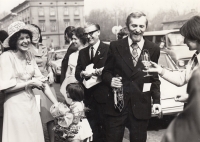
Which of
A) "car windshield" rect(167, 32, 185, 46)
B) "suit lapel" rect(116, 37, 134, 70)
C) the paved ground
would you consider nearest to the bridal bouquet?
"suit lapel" rect(116, 37, 134, 70)

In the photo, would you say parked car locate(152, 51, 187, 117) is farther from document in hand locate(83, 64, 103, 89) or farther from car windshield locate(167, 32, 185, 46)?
car windshield locate(167, 32, 185, 46)

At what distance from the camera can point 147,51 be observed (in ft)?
9.35

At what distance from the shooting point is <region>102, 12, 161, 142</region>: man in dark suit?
2.89 metres

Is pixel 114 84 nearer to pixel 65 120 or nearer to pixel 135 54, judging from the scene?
pixel 135 54

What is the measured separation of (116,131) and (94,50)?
1.21 meters

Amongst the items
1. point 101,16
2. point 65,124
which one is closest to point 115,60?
point 65,124

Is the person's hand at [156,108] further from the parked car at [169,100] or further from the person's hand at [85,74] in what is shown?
the parked car at [169,100]

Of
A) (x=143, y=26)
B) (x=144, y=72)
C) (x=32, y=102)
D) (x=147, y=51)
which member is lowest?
(x=32, y=102)

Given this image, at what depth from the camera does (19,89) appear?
3.02 m

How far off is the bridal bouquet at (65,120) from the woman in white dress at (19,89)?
0.23 meters

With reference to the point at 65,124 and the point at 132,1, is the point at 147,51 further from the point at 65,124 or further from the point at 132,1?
the point at 132,1

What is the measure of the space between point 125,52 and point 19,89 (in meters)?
1.17

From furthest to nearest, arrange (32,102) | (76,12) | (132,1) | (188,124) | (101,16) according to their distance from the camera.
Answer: (76,12), (101,16), (132,1), (32,102), (188,124)

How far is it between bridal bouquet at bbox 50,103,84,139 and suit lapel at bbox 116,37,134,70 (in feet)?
2.95
